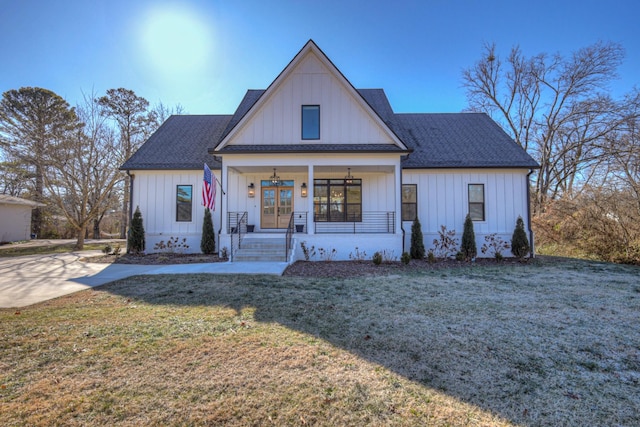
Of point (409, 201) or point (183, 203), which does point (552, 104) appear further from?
point (183, 203)

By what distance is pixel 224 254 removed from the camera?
34.9 ft

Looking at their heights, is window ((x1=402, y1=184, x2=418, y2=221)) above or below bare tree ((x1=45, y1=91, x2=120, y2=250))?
below

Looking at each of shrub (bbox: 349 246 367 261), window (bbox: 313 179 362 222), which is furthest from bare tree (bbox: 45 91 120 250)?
shrub (bbox: 349 246 367 261)

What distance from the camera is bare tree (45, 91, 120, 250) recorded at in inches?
594

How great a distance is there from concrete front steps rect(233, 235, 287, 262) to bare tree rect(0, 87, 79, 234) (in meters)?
12.6

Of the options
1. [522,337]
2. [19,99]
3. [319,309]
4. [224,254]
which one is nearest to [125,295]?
[319,309]

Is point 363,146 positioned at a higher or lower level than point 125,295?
higher

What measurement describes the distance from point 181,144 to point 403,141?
991 centimetres

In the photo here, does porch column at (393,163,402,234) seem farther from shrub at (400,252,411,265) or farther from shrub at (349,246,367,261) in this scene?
shrub at (349,246,367,261)

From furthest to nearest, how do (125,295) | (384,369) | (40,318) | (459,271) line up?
(459,271)
(125,295)
(40,318)
(384,369)

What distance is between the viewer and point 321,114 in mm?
11062

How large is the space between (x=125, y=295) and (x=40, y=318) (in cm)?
140

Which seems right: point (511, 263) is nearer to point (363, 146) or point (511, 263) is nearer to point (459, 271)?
point (459, 271)

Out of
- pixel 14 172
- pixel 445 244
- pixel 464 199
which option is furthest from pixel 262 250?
pixel 14 172
